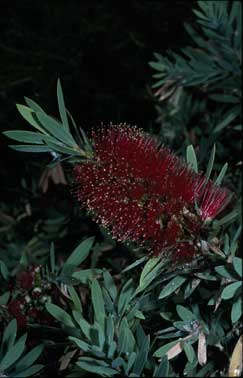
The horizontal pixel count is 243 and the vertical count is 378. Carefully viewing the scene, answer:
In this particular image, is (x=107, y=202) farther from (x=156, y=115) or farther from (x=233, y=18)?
(x=156, y=115)

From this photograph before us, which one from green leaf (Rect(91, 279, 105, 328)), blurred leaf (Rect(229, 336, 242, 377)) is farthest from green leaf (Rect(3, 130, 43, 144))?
blurred leaf (Rect(229, 336, 242, 377))

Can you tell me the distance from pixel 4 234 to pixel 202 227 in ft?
2.32

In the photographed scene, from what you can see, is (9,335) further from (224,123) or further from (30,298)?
(224,123)

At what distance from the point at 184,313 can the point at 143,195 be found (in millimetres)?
124

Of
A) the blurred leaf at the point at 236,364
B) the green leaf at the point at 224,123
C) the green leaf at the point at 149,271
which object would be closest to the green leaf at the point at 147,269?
the green leaf at the point at 149,271

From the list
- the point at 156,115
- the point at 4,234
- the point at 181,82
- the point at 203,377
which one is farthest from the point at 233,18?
the point at 203,377

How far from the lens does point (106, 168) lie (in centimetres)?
57

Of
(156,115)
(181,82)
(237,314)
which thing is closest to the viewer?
(237,314)

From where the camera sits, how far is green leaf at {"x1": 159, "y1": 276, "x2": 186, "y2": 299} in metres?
0.57

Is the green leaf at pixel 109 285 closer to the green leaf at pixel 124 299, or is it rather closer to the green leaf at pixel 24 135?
the green leaf at pixel 124 299

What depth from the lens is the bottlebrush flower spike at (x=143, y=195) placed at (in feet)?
1.84

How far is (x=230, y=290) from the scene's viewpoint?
509mm

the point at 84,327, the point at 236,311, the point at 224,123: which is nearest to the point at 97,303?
the point at 84,327

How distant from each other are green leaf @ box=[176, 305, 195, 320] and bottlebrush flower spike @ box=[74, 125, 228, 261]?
0.05 meters
